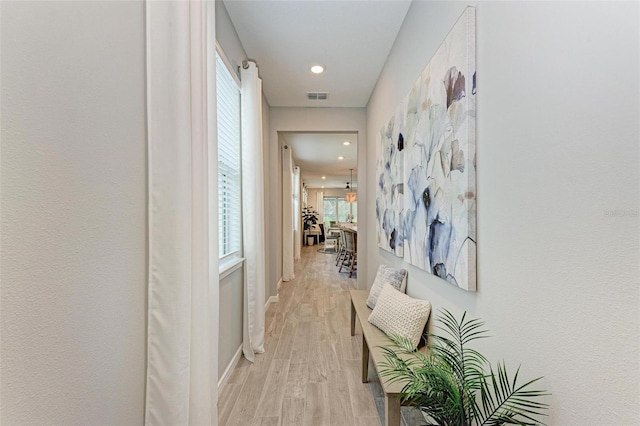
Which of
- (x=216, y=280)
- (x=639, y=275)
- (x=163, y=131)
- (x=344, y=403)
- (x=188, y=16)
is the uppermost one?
(x=188, y=16)

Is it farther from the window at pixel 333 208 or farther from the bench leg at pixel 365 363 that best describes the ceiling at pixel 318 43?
the window at pixel 333 208

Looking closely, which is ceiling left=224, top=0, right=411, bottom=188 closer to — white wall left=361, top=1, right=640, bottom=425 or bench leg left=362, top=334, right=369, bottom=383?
white wall left=361, top=1, right=640, bottom=425

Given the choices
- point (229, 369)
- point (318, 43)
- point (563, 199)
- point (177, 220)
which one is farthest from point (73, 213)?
point (318, 43)

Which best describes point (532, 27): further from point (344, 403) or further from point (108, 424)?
point (344, 403)

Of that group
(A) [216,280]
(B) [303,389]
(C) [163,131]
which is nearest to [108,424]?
(A) [216,280]

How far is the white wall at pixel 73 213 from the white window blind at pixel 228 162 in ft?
3.50

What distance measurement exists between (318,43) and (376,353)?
2.50m

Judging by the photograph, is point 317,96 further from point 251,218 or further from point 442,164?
point 442,164

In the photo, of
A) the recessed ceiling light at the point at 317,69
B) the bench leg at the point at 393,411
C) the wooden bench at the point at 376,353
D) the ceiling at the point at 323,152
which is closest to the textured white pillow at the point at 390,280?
the wooden bench at the point at 376,353

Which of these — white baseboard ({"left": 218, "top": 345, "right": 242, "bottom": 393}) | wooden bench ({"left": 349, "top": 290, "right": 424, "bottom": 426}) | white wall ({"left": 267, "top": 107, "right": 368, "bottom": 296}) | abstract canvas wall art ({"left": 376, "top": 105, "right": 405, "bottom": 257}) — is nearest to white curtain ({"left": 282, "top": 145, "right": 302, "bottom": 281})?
white wall ({"left": 267, "top": 107, "right": 368, "bottom": 296})

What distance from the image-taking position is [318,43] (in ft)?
8.50

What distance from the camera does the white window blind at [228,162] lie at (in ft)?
7.20

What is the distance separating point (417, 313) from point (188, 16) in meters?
1.94

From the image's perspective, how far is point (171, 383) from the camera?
121 cm
